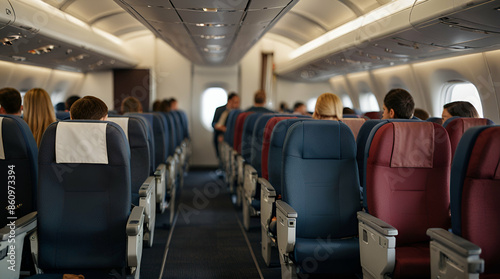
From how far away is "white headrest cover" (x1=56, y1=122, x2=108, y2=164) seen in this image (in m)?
3.01

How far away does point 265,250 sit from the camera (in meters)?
4.70

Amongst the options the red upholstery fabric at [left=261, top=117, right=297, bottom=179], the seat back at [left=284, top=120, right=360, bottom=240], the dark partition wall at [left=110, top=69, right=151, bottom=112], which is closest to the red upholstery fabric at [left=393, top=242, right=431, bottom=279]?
the seat back at [left=284, top=120, right=360, bottom=240]

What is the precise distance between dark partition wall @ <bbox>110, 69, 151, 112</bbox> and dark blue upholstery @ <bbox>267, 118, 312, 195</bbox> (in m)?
9.32

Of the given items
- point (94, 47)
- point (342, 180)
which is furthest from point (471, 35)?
point (94, 47)

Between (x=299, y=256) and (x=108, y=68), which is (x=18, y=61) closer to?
(x=108, y=68)

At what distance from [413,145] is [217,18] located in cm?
346

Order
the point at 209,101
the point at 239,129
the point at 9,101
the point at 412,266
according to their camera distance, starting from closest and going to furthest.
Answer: the point at 412,266, the point at 9,101, the point at 239,129, the point at 209,101

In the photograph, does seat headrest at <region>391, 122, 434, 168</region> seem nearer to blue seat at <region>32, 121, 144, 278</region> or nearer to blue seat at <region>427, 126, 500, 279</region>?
blue seat at <region>427, 126, 500, 279</region>

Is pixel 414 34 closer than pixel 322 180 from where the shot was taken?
No

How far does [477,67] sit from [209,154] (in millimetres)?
9450

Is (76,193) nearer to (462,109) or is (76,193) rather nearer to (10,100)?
(10,100)

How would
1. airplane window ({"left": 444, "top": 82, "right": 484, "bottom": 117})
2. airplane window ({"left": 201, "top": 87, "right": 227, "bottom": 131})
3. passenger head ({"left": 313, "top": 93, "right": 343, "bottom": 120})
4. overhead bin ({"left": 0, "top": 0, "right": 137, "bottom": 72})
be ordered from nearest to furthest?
passenger head ({"left": 313, "top": 93, "right": 343, "bottom": 120})
overhead bin ({"left": 0, "top": 0, "right": 137, "bottom": 72})
airplane window ({"left": 444, "top": 82, "right": 484, "bottom": 117})
airplane window ({"left": 201, "top": 87, "right": 227, "bottom": 131})

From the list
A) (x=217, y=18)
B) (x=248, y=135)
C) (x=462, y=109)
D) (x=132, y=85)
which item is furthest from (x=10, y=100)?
(x=132, y=85)

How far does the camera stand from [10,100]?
436 centimetres
